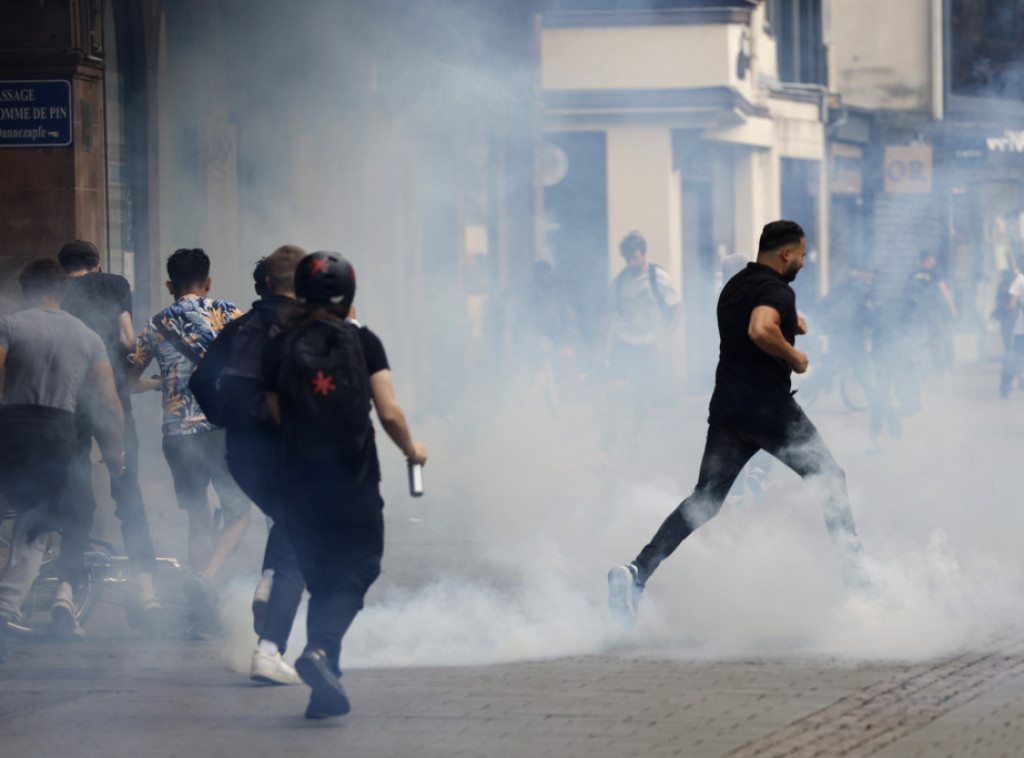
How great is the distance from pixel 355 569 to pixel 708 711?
1.03m

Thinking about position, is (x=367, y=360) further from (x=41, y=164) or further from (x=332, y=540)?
(x=41, y=164)

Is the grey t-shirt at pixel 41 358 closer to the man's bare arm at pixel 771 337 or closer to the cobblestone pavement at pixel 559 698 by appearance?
the cobblestone pavement at pixel 559 698

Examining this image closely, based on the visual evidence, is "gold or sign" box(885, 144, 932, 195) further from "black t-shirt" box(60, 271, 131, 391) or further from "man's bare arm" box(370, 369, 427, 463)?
"man's bare arm" box(370, 369, 427, 463)

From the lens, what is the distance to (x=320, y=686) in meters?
4.95

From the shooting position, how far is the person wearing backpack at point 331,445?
506cm

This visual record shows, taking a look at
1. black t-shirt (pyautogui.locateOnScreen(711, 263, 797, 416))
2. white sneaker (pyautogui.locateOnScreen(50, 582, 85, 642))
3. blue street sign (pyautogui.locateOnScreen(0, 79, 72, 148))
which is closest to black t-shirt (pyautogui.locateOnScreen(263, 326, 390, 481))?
black t-shirt (pyautogui.locateOnScreen(711, 263, 797, 416))

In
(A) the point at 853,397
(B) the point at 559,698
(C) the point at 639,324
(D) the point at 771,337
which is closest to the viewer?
(B) the point at 559,698

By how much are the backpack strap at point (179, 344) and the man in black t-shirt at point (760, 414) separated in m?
1.72

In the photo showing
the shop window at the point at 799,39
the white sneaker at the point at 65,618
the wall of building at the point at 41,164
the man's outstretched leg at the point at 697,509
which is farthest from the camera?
the shop window at the point at 799,39

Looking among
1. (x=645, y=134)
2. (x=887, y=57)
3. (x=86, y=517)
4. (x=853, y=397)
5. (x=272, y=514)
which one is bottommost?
(x=853, y=397)

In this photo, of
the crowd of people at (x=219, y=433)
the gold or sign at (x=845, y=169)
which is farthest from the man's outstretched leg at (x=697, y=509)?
the gold or sign at (x=845, y=169)

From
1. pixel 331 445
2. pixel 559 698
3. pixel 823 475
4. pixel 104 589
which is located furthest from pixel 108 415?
pixel 823 475

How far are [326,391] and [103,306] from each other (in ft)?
8.22

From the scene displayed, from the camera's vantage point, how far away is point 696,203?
2288cm
